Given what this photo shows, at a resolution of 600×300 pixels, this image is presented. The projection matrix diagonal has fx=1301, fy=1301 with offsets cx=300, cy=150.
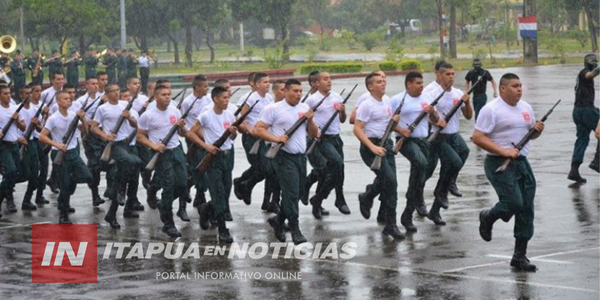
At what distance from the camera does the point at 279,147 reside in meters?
13.7

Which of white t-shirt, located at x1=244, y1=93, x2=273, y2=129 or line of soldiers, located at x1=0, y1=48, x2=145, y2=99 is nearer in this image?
white t-shirt, located at x1=244, y1=93, x2=273, y2=129

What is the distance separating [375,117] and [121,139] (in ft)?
12.2

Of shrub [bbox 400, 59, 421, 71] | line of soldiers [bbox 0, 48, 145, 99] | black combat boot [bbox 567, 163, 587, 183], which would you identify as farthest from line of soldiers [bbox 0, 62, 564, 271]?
shrub [bbox 400, 59, 421, 71]

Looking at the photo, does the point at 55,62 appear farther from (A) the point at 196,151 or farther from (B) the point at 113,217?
(A) the point at 196,151

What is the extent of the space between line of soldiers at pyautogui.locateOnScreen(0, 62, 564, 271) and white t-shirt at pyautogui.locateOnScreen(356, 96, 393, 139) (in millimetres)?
13

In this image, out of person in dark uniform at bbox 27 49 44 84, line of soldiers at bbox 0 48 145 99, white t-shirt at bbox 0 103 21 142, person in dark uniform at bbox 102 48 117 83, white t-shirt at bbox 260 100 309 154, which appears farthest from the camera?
person in dark uniform at bbox 102 48 117 83

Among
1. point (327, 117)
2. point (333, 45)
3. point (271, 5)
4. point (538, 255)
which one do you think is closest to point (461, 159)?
point (327, 117)

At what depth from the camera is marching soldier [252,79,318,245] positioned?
45.1ft

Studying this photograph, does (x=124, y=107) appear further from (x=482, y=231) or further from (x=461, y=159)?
(x=482, y=231)

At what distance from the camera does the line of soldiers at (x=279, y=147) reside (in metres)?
12.1

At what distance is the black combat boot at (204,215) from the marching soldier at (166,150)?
0.30 meters

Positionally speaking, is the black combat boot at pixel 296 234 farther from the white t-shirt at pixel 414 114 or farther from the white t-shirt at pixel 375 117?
the white t-shirt at pixel 414 114

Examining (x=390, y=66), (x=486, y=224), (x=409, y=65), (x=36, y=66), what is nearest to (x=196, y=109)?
(x=486, y=224)

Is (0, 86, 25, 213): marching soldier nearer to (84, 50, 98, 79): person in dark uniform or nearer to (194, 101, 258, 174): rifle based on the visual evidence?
(194, 101, 258, 174): rifle
